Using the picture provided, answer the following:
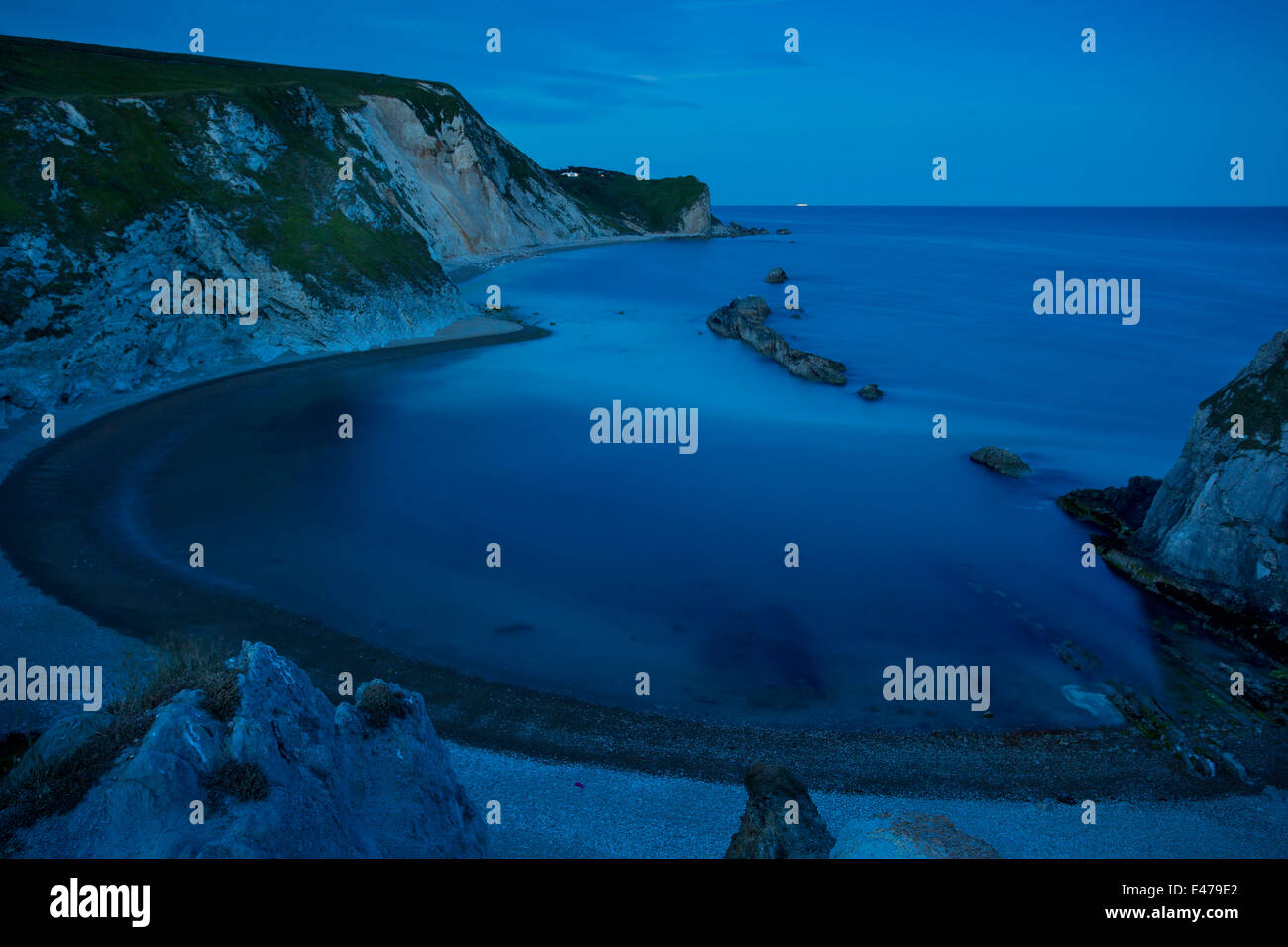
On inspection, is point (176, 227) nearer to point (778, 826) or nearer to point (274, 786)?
point (274, 786)

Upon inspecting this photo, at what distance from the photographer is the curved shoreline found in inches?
637

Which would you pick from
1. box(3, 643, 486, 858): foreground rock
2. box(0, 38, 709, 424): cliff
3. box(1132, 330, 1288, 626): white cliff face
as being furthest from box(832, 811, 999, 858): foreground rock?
box(0, 38, 709, 424): cliff

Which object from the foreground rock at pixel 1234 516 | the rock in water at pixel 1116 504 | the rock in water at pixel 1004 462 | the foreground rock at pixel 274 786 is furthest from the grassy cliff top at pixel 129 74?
the foreground rock at pixel 1234 516

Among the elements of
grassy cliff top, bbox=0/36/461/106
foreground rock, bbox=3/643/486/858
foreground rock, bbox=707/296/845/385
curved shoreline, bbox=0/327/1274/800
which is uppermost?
grassy cliff top, bbox=0/36/461/106

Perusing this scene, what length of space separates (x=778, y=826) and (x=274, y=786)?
7242 millimetres

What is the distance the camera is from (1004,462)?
38500 millimetres

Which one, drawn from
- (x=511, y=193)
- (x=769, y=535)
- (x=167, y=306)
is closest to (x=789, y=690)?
(x=769, y=535)

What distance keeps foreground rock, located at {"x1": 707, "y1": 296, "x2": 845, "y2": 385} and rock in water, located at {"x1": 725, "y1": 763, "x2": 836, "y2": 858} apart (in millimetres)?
48815

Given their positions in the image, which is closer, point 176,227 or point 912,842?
point 912,842

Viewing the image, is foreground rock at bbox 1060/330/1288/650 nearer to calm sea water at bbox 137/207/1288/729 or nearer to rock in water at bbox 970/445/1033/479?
calm sea water at bbox 137/207/1288/729

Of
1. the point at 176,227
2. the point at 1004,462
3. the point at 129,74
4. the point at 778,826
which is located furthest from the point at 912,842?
the point at 129,74

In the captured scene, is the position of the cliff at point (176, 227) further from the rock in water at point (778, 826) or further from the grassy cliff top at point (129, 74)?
the rock in water at point (778, 826)

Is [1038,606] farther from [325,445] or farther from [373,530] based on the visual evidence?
[325,445]

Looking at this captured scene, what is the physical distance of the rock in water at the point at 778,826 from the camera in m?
12.2
